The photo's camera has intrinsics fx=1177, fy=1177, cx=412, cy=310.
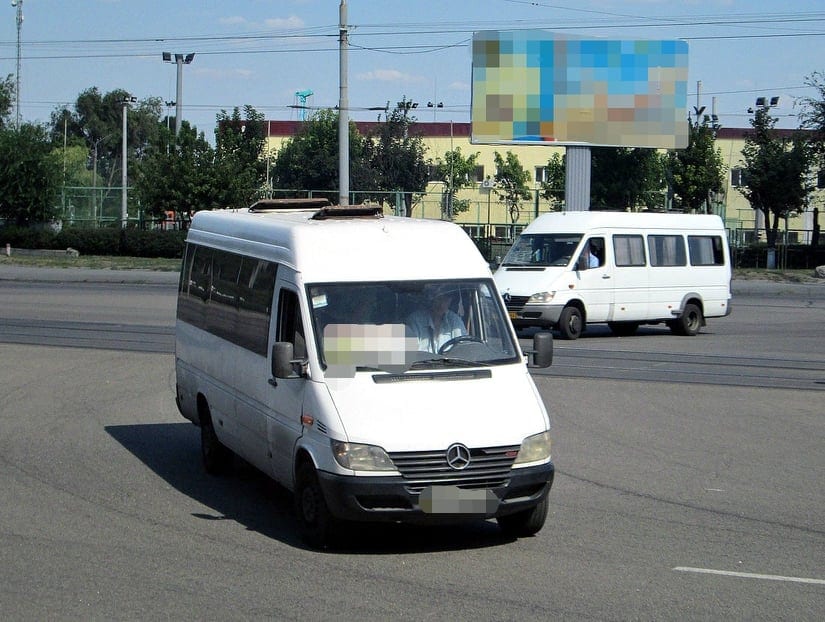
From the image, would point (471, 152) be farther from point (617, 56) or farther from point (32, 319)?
point (32, 319)

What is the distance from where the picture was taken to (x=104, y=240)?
176 feet

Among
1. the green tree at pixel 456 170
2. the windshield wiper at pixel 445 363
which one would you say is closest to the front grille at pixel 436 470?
the windshield wiper at pixel 445 363

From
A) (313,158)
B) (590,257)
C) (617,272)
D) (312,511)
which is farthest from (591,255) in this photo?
(313,158)

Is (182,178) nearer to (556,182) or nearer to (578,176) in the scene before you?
(578,176)

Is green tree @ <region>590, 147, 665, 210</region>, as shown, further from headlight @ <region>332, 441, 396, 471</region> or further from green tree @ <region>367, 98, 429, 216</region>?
headlight @ <region>332, 441, 396, 471</region>

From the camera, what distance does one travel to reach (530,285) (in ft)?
73.1

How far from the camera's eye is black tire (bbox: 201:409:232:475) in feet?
32.9

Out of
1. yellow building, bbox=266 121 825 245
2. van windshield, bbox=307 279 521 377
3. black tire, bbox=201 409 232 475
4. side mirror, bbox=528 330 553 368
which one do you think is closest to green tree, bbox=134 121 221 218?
yellow building, bbox=266 121 825 245

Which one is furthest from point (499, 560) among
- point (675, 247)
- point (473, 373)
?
point (675, 247)

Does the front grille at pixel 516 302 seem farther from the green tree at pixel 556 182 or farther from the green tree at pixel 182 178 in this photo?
the green tree at pixel 556 182

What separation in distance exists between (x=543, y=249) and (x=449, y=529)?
1551cm

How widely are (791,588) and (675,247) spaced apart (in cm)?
1826

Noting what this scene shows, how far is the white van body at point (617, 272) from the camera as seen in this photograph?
22.3 m

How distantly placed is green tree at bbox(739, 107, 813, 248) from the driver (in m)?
43.3
